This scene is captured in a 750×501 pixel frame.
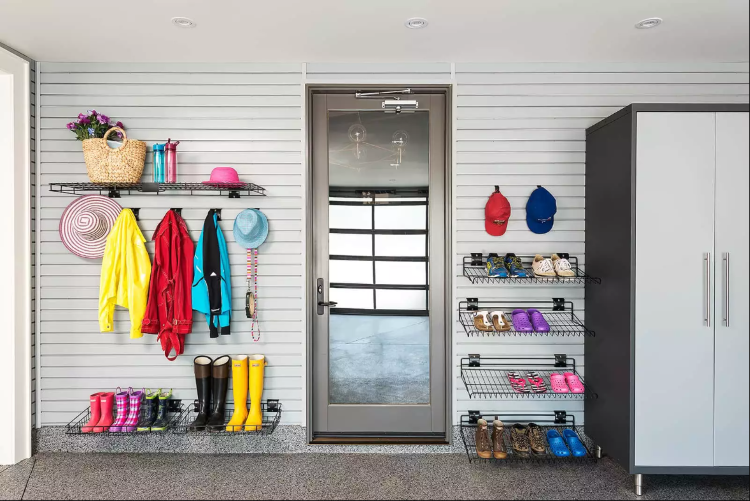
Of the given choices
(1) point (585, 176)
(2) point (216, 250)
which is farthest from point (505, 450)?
(2) point (216, 250)

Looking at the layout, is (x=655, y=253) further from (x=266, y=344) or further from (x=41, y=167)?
(x=41, y=167)

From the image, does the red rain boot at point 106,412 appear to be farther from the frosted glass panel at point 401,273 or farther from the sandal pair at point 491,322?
the sandal pair at point 491,322

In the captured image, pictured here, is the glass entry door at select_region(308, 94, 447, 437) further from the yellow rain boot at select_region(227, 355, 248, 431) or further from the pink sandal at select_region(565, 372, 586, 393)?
the pink sandal at select_region(565, 372, 586, 393)

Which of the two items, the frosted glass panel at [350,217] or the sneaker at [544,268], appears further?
the frosted glass panel at [350,217]

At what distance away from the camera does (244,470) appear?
3.02 metres

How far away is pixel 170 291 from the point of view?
3.16 meters

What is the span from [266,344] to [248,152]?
1.31 meters

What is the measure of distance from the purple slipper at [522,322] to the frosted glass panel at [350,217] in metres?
1.16

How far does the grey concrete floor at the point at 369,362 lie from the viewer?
11.1 feet

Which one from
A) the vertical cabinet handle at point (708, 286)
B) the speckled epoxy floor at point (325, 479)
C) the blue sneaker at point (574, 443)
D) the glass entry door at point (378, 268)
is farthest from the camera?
the glass entry door at point (378, 268)

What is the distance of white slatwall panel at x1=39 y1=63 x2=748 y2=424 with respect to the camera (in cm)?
329

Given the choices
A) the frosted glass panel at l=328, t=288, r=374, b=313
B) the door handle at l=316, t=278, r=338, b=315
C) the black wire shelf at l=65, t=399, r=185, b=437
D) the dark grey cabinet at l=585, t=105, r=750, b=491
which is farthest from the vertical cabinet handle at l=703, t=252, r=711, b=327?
the black wire shelf at l=65, t=399, r=185, b=437

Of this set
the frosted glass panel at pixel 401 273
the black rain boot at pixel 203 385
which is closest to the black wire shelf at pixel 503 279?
the frosted glass panel at pixel 401 273

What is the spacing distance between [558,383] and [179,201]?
2.78 metres
